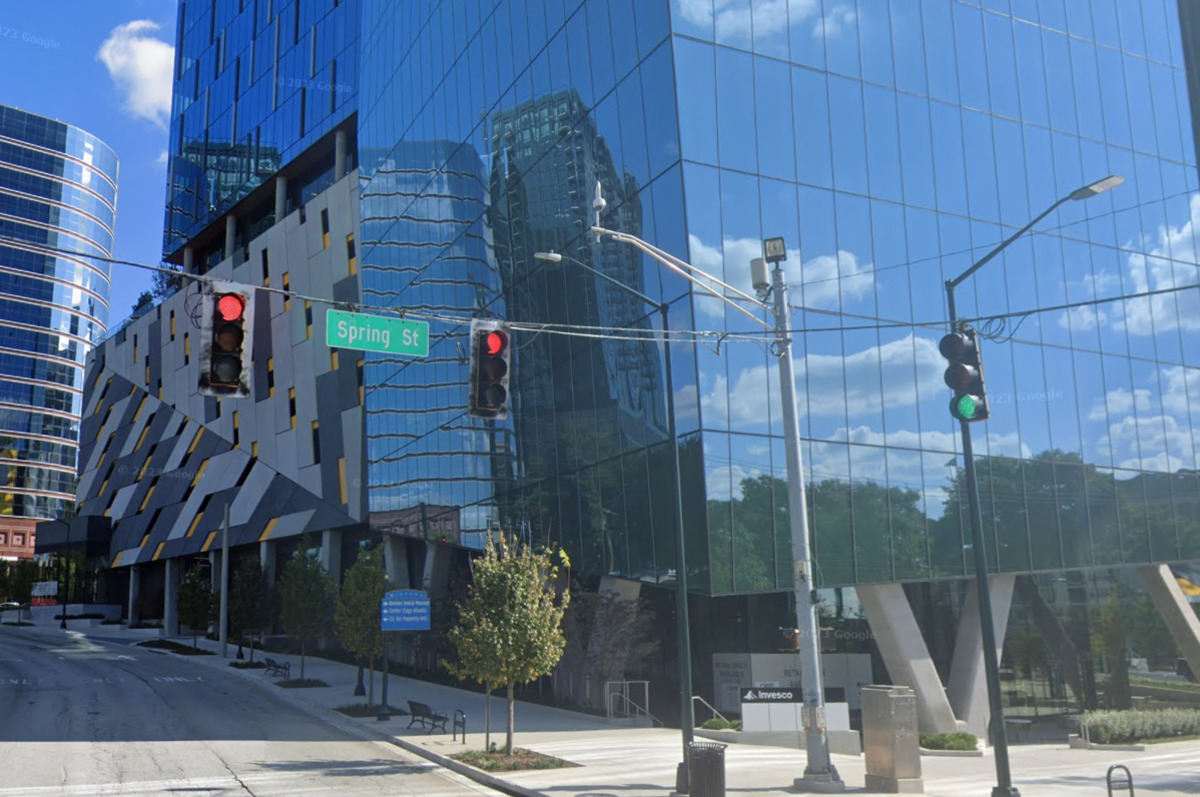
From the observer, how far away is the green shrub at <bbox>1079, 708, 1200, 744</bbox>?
26828mm

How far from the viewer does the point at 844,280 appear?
2961 centimetres

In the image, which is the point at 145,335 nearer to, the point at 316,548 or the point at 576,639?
the point at 316,548

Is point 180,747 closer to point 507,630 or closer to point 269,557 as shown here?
point 507,630

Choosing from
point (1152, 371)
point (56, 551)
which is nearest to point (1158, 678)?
point (1152, 371)

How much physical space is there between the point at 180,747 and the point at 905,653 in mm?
19257

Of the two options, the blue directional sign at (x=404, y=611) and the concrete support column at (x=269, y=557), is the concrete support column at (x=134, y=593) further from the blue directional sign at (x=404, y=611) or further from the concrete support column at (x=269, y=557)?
the blue directional sign at (x=404, y=611)

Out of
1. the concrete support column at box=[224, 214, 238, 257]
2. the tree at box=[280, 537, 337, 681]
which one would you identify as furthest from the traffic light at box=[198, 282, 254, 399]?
the concrete support column at box=[224, 214, 238, 257]

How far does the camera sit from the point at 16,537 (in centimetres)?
14388

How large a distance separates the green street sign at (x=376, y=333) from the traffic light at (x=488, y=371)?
5.76ft

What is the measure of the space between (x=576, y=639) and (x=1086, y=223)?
22.6m

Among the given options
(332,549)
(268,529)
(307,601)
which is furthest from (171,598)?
(307,601)

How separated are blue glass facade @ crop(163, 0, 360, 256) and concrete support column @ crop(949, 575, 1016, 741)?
43.9 metres

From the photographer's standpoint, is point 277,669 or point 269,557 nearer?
point 277,669

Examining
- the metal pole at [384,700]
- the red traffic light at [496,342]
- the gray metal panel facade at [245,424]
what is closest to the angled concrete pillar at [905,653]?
the metal pole at [384,700]
